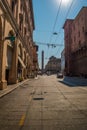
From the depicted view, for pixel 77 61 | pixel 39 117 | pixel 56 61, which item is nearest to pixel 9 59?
pixel 39 117

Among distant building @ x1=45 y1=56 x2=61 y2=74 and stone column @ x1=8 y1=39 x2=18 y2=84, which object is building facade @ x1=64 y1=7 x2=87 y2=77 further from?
distant building @ x1=45 y1=56 x2=61 y2=74

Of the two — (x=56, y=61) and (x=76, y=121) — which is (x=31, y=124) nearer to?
(x=76, y=121)

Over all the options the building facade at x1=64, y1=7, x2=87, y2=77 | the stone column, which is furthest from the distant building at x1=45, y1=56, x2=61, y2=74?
the stone column

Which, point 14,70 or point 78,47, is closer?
point 14,70

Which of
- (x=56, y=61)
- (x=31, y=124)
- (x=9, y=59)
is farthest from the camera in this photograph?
(x=56, y=61)

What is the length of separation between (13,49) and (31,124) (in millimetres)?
20554

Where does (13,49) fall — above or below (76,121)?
above

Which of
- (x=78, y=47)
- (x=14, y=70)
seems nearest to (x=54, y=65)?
(x=78, y=47)

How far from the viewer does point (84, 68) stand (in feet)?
169

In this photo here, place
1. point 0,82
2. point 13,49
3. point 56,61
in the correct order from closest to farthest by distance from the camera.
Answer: point 0,82 → point 13,49 → point 56,61

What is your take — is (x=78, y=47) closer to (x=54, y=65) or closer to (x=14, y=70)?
(x=14, y=70)

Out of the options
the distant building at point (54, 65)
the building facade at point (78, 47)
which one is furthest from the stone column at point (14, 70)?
the distant building at point (54, 65)

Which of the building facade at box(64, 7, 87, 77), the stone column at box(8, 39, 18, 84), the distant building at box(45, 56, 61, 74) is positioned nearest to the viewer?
the stone column at box(8, 39, 18, 84)

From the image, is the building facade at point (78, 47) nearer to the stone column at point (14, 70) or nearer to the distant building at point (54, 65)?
Answer: the stone column at point (14, 70)
